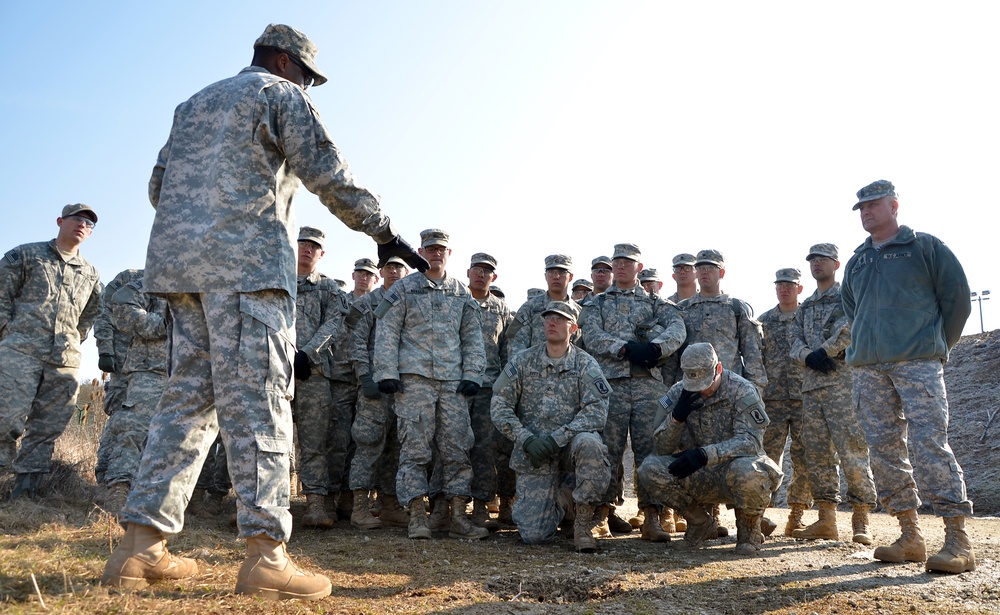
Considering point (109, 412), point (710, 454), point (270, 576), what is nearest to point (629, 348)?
point (710, 454)

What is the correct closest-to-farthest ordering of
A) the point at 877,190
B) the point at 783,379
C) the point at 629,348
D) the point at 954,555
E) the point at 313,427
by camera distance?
the point at 954,555, the point at 877,190, the point at 629,348, the point at 313,427, the point at 783,379

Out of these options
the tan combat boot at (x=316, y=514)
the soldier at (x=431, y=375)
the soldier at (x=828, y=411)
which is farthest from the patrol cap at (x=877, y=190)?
the tan combat boot at (x=316, y=514)

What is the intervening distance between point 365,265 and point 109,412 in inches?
Result: 131

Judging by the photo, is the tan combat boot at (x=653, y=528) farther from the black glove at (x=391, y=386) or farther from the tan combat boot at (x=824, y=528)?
the black glove at (x=391, y=386)

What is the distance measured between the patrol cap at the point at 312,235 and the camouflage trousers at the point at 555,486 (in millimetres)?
3262

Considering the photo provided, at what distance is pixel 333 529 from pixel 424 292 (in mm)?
2439

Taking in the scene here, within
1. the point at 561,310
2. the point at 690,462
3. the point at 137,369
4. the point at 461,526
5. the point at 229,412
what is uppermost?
the point at 561,310

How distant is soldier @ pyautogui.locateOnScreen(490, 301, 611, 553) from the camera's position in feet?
19.0

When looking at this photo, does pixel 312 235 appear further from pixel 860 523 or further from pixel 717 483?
pixel 860 523

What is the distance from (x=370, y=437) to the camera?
700cm

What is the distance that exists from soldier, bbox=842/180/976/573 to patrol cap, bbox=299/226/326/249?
5102 millimetres

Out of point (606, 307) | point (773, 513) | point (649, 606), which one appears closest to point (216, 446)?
point (606, 307)

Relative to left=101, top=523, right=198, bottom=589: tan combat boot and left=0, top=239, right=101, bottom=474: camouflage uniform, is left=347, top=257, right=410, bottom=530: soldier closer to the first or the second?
left=0, top=239, right=101, bottom=474: camouflage uniform

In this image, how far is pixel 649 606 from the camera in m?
3.76
